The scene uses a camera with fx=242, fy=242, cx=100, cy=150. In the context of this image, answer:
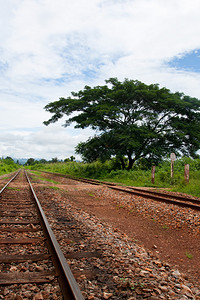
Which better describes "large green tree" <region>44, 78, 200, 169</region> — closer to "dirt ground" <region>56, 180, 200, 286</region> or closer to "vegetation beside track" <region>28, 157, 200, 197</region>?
"vegetation beside track" <region>28, 157, 200, 197</region>

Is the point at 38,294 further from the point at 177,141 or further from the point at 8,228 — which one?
the point at 177,141

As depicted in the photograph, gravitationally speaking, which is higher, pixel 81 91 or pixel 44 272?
pixel 81 91

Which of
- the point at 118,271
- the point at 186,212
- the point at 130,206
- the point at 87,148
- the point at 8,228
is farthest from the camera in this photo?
the point at 87,148

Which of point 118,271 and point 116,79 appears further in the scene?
point 116,79

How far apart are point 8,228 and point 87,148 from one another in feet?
Answer: 63.6

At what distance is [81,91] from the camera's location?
1110 inches

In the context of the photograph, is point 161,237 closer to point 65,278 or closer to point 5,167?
point 65,278

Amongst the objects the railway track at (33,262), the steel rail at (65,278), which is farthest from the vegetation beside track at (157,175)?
the steel rail at (65,278)

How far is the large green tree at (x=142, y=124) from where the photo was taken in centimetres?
2222

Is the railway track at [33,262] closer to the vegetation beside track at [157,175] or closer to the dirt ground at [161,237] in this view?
the dirt ground at [161,237]

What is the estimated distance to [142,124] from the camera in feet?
76.7

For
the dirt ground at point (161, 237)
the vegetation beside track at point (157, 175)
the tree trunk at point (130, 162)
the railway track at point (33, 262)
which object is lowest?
the dirt ground at point (161, 237)

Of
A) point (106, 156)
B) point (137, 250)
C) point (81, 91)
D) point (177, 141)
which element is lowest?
point (137, 250)

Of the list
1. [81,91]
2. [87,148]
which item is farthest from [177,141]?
[81,91]
